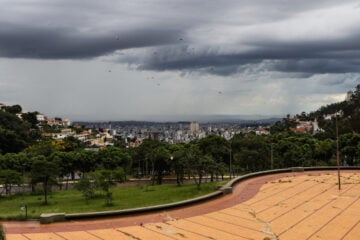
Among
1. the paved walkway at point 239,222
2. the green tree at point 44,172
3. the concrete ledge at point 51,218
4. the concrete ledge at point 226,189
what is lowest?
the paved walkway at point 239,222

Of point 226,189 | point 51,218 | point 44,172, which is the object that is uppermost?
point 44,172

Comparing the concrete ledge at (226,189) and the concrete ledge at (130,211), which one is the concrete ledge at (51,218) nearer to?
the concrete ledge at (130,211)

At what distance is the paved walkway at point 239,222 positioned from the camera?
39.0 feet

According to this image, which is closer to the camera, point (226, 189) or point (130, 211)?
A: point (130, 211)

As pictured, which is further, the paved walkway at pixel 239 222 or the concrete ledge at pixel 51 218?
the concrete ledge at pixel 51 218

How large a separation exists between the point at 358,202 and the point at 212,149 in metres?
23.2

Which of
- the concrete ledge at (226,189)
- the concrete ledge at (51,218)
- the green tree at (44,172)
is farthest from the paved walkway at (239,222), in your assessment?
the green tree at (44,172)

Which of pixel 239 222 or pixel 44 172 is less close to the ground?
pixel 44 172

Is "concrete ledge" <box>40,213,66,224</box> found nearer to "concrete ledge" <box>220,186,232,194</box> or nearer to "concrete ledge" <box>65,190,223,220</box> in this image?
"concrete ledge" <box>65,190,223,220</box>

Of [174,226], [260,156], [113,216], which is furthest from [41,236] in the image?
[260,156]

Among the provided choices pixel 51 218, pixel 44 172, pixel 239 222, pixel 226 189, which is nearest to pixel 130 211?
pixel 51 218

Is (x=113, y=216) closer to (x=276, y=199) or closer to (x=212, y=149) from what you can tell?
(x=276, y=199)

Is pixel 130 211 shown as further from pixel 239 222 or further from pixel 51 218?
pixel 239 222

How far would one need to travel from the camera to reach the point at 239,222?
521 inches
